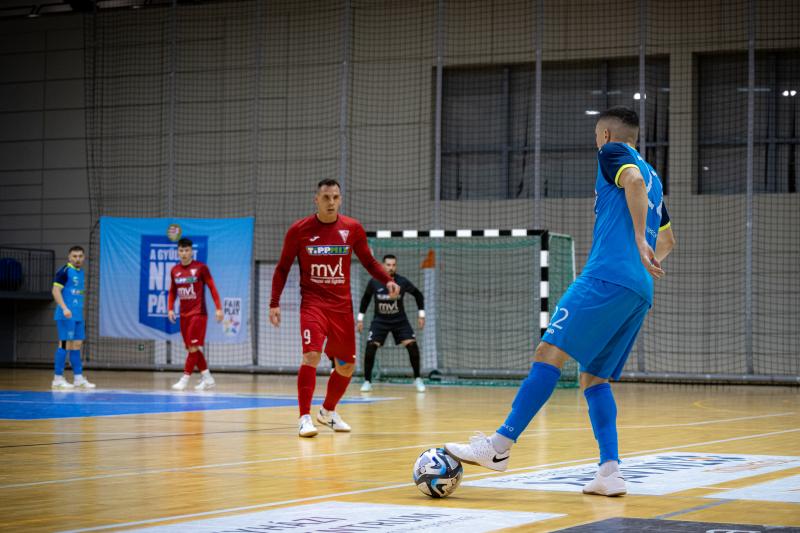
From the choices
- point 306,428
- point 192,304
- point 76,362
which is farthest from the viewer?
point 192,304

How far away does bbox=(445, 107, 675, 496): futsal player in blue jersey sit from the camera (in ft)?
17.6

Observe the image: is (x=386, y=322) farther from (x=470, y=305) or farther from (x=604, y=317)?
(x=604, y=317)

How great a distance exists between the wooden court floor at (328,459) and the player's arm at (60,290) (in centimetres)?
236

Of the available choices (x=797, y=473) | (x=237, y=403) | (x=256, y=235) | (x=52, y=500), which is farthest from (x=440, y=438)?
(x=256, y=235)

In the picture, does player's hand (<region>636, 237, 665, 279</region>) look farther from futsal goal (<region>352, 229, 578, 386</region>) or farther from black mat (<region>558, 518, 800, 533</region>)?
futsal goal (<region>352, 229, 578, 386</region>)

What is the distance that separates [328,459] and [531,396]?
2158mm

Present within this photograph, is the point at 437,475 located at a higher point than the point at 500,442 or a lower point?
lower

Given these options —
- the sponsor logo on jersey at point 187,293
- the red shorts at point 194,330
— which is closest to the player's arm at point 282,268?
the red shorts at point 194,330

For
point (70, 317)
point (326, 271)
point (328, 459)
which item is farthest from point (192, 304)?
point (328, 459)

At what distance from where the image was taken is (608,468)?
17.7 feet

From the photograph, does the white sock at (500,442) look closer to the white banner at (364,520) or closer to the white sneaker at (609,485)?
the white sneaker at (609,485)

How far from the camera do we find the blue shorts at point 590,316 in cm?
537

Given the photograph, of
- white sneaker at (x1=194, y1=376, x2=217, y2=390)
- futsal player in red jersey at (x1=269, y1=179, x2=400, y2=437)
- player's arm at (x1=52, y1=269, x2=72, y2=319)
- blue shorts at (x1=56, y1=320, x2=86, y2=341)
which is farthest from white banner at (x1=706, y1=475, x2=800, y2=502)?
blue shorts at (x1=56, y1=320, x2=86, y2=341)

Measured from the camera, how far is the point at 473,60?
74.1ft
